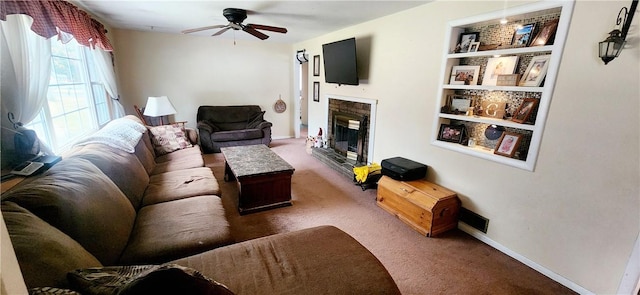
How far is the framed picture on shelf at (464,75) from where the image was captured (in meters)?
2.40

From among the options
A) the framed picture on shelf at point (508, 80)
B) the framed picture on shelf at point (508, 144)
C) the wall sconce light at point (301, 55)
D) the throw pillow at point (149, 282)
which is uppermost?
the wall sconce light at point (301, 55)

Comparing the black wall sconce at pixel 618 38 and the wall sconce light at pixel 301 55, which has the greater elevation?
the wall sconce light at pixel 301 55

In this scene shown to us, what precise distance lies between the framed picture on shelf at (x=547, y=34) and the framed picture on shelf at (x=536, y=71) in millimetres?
114

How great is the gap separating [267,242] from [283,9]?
2.55 meters

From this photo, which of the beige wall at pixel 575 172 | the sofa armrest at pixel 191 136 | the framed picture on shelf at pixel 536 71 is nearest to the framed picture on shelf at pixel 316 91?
the sofa armrest at pixel 191 136

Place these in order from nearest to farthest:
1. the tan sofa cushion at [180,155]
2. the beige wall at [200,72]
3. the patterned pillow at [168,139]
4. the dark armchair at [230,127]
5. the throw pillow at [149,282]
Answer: the throw pillow at [149,282], the tan sofa cushion at [180,155], the patterned pillow at [168,139], the beige wall at [200,72], the dark armchair at [230,127]

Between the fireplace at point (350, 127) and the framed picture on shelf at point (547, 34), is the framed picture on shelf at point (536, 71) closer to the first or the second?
the framed picture on shelf at point (547, 34)

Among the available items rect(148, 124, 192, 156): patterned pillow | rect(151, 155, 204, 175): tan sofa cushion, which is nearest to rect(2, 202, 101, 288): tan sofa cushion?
rect(151, 155, 204, 175): tan sofa cushion

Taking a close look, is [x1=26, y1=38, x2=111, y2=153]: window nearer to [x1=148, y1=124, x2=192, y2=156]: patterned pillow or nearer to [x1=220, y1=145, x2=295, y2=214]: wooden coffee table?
[x1=148, y1=124, x2=192, y2=156]: patterned pillow

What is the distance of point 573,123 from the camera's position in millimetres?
1736

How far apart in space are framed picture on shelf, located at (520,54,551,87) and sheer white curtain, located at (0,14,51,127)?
141 inches

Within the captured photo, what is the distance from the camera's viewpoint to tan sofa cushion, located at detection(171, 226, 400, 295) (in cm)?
117

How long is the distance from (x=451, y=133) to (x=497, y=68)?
69cm

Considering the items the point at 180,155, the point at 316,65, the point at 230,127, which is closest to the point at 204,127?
the point at 230,127
